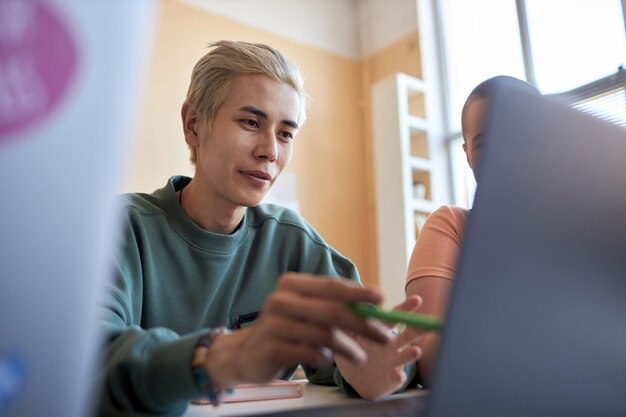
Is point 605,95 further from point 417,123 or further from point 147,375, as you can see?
point 147,375

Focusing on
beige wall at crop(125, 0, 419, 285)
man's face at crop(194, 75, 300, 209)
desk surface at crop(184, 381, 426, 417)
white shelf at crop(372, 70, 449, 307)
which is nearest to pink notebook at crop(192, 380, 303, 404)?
desk surface at crop(184, 381, 426, 417)

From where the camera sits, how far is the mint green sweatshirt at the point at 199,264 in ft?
3.16

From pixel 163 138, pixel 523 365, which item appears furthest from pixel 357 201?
pixel 523 365

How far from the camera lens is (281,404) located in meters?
0.70

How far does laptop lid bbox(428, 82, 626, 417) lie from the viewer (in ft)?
1.22

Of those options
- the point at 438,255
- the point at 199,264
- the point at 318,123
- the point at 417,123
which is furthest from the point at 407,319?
the point at 318,123

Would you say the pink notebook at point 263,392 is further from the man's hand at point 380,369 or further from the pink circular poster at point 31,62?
the pink circular poster at point 31,62

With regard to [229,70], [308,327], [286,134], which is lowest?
[308,327]

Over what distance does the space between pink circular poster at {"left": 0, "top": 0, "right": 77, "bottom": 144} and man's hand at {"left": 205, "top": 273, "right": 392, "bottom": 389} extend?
→ 0.24 metres

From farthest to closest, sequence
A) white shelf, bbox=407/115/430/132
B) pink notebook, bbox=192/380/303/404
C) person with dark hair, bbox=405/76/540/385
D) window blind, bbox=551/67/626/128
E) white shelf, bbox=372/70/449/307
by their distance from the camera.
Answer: white shelf, bbox=407/115/430/132 → white shelf, bbox=372/70/449/307 → window blind, bbox=551/67/626/128 → person with dark hair, bbox=405/76/540/385 → pink notebook, bbox=192/380/303/404

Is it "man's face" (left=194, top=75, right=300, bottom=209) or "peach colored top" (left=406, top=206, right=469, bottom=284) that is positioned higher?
"man's face" (left=194, top=75, right=300, bottom=209)

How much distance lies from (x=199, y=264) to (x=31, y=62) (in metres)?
0.86

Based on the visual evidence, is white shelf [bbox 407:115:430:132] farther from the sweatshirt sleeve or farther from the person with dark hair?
the sweatshirt sleeve

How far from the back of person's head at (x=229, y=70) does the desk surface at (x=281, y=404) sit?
63 cm
